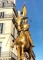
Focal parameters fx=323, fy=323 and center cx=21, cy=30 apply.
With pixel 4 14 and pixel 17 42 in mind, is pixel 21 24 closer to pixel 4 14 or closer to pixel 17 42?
pixel 17 42

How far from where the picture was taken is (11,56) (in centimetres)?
4569

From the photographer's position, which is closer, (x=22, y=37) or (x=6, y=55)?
(x=22, y=37)

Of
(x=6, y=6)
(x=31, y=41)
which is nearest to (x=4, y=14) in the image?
(x=6, y=6)

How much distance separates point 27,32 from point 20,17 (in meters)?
0.81

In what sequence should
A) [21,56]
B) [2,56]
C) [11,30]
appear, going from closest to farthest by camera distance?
[21,56]
[2,56]
[11,30]

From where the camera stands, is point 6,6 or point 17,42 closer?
point 17,42

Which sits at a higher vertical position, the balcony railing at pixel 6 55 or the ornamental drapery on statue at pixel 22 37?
the ornamental drapery on statue at pixel 22 37

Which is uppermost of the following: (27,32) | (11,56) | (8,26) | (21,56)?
(27,32)

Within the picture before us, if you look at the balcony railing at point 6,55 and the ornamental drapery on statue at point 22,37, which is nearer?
the ornamental drapery on statue at point 22,37

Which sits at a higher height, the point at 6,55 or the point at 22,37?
the point at 22,37

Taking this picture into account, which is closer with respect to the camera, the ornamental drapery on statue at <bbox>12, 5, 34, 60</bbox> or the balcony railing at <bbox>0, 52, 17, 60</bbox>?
the ornamental drapery on statue at <bbox>12, 5, 34, 60</bbox>

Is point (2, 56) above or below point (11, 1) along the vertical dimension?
below

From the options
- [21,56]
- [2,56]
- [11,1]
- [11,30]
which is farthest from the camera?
[11,1]

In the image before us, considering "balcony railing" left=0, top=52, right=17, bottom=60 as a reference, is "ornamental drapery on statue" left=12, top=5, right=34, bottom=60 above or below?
above
